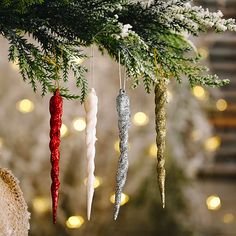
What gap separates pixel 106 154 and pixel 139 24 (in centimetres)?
204

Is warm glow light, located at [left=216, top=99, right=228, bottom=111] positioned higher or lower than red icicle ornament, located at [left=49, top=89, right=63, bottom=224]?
higher

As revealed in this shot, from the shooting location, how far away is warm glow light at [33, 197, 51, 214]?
9.57ft

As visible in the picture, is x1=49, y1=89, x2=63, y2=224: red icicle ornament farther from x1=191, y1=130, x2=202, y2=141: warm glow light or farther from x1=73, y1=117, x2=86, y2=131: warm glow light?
x1=191, y1=130, x2=202, y2=141: warm glow light

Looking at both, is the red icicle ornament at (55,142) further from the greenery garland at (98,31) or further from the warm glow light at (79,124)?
the warm glow light at (79,124)

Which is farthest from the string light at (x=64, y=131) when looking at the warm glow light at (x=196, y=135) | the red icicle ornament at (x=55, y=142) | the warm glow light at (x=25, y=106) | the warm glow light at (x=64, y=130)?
the red icicle ornament at (x=55, y=142)

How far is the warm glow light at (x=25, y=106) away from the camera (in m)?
2.88

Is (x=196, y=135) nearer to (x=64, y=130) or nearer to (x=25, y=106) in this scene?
(x=64, y=130)

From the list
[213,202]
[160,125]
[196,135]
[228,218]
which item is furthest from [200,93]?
[160,125]

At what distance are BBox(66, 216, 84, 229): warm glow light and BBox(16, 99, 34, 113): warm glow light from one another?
514mm

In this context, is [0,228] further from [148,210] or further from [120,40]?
[148,210]

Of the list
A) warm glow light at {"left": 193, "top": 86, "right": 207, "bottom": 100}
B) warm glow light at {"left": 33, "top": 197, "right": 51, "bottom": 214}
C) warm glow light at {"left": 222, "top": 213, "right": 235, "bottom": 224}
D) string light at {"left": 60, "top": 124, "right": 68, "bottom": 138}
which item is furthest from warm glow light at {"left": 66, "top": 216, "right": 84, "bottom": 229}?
warm glow light at {"left": 222, "top": 213, "right": 235, "bottom": 224}

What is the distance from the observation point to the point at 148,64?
888mm

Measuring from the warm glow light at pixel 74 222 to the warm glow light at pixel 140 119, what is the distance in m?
0.50

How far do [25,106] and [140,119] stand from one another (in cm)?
53
